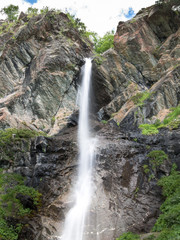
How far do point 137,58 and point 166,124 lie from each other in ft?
42.0

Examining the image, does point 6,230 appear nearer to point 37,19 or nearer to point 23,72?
point 23,72

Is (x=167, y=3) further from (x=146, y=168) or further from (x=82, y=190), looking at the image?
(x=82, y=190)

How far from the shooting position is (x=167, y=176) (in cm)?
1113

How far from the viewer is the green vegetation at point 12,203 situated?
9836 millimetres

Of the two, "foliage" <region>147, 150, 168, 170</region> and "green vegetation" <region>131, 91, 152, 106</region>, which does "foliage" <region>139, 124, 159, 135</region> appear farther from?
"green vegetation" <region>131, 91, 152, 106</region>

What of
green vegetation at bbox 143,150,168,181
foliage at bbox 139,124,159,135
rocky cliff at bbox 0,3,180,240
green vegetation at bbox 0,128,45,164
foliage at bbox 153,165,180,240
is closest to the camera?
foliage at bbox 153,165,180,240

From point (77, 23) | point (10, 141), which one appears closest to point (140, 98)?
point (10, 141)

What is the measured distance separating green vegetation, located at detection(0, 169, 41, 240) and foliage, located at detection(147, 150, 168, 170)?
22.4 feet

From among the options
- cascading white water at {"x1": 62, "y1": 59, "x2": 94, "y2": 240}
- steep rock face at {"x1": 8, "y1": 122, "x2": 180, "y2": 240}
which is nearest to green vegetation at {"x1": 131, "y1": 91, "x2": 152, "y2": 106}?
steep rock face at {"x1": 8, "y1": 122, "x2": 180, "y2": 240}

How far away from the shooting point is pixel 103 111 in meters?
22.4

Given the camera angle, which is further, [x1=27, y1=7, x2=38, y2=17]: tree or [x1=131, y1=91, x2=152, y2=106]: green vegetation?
[x1=27, y1=7, x2=38, y2=17]: tree

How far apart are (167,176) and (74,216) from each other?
5242 millimetres

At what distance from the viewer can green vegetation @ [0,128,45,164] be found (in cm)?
1566

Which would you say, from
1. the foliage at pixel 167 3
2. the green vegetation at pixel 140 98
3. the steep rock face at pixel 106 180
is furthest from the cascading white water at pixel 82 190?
the foliage at pixel 167 3
